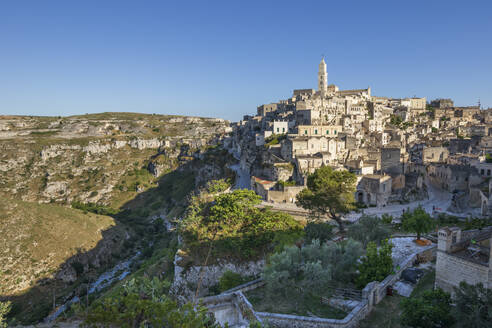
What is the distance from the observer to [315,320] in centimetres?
1412

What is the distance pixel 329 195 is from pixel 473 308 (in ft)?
64.5

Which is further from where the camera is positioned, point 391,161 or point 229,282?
point 391,161

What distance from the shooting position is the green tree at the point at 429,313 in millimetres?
12078

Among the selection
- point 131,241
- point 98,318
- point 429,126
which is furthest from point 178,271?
point 429,126

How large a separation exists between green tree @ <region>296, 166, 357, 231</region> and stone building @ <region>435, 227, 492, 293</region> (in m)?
14.4

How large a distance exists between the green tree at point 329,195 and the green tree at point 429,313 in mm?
17613

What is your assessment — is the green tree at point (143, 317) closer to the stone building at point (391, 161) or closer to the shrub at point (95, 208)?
the stone building at point (391, 161)

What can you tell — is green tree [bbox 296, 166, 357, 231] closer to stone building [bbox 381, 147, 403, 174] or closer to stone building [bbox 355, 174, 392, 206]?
stone building [bbox 355, 174, 392, 206]

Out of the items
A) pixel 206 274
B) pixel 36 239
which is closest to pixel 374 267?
pixel 206 274

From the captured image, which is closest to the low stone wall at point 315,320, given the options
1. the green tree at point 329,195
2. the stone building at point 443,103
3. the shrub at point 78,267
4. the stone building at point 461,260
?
the stone building at point 461,260

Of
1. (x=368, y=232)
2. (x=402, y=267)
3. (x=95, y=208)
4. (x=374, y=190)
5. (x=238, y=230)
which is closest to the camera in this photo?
(x=402, y=267)

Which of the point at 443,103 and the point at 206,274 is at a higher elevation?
the point at 443,103

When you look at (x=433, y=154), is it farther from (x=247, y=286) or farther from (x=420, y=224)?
(x=247, y=286)

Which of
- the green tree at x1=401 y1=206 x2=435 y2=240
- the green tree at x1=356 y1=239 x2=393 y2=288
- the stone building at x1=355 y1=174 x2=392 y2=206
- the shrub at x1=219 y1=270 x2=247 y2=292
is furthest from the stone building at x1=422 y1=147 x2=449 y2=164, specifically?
the shrub at x1=219 y1=270 x2=247 y2=292
